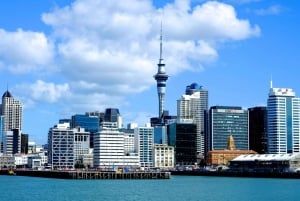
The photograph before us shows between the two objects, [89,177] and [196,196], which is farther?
[89,177]

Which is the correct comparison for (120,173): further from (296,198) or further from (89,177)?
(296,198)

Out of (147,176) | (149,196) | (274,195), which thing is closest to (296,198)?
(274,195)

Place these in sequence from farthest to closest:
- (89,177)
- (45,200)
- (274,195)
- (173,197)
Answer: (89,177)
(274,195)
(173,197)
(45,200)

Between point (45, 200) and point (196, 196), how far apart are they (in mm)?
23886

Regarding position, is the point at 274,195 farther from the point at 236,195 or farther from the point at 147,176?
the point at 147,176

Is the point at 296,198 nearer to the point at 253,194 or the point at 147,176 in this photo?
the point at 253,194

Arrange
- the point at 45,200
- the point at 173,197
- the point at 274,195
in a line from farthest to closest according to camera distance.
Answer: the point at 274,195 → the point at 173,197 → the point at 45,200

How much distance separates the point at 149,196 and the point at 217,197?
412 inches

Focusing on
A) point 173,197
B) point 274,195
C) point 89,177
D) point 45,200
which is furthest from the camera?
point 89,177

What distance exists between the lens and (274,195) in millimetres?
111750

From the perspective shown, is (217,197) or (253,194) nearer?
(217,197)

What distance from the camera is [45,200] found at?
319ft

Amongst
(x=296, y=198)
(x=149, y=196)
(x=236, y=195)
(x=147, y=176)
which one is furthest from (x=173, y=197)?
(x=147, y=176)

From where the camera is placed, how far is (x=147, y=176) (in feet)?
→ 642
